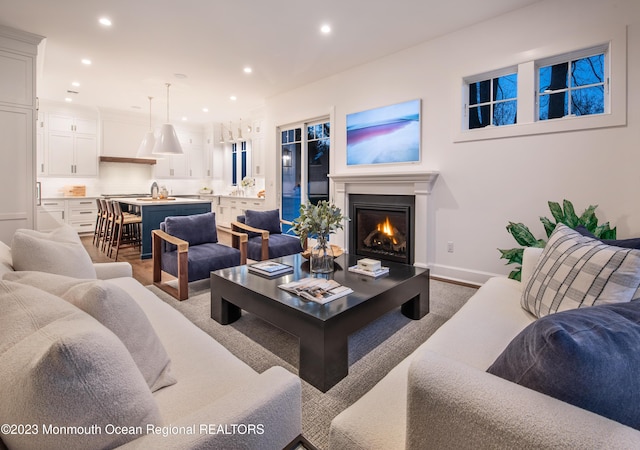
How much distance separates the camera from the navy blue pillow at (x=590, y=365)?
0.63 meters

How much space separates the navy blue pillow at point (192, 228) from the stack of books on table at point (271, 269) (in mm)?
1308

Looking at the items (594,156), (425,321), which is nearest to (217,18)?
(425,321)

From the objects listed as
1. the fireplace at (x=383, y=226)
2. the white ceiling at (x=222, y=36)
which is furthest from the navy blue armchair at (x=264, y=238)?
the white ceiling at (x=222, y=36)

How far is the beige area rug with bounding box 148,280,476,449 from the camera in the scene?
1.57m

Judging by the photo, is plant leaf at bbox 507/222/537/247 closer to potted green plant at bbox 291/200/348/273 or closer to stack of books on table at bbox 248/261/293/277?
potted green plant at bbox 291/200/348/273

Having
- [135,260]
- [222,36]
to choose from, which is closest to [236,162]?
[135,260]

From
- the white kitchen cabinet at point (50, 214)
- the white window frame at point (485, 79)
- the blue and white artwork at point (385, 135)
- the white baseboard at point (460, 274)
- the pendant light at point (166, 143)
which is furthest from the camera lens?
the white kitchen cabinet at point (50, 214)

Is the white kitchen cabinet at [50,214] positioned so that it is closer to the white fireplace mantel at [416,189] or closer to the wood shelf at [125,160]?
the wood shelf at [125,160]

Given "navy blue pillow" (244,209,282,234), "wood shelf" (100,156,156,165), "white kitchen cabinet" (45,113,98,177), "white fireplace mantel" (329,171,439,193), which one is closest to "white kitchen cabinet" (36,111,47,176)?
"white kitchen cabinet" (45,113,98,177)

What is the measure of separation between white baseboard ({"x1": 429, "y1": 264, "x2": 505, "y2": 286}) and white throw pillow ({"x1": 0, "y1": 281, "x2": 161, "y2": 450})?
3.59 meters

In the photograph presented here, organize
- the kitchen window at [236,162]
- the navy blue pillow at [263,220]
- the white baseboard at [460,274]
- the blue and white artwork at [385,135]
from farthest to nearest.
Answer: the kitchen window at [236,162] → the navy blue pillow at [263,220] → the blue and white artwork at [385,135] → the white baseboard at [460,274]

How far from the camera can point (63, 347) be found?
0.57 meters

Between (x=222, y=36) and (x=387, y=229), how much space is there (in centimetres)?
317

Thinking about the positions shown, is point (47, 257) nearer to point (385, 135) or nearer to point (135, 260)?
point (135, 260)
